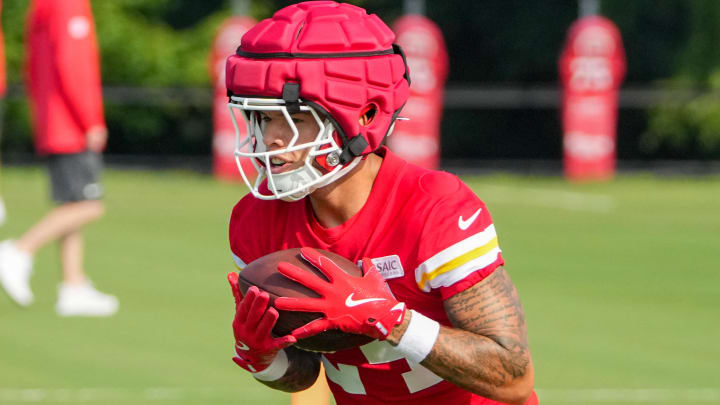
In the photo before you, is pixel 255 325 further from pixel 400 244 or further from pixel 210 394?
pixel 210 394

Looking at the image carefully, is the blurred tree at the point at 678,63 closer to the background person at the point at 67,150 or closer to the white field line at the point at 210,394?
the background person at the point at 67,150

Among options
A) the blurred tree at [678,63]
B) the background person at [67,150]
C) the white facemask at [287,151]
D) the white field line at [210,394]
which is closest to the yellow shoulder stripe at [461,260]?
the white facemask at [287,151]

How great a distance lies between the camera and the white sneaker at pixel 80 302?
836cm

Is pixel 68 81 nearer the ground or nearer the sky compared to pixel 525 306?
nearer the sky

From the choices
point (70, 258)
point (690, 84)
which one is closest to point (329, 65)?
point (70, 258)

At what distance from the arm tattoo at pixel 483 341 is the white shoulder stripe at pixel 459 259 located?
0.18 feet

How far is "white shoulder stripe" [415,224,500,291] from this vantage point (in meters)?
3.47

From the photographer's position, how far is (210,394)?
6398mm

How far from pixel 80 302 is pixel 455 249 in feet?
17.7

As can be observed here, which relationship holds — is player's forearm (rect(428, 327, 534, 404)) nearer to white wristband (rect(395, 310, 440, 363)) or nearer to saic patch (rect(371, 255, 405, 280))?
white wristband (rect(395, 310, 440, 363))

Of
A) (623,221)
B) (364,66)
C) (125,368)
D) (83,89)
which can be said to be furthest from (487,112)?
(364,66)

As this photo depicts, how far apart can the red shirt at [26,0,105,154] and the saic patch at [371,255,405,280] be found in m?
5.25

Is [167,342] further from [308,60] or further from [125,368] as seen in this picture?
[308,60]

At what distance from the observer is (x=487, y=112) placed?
26.3m
